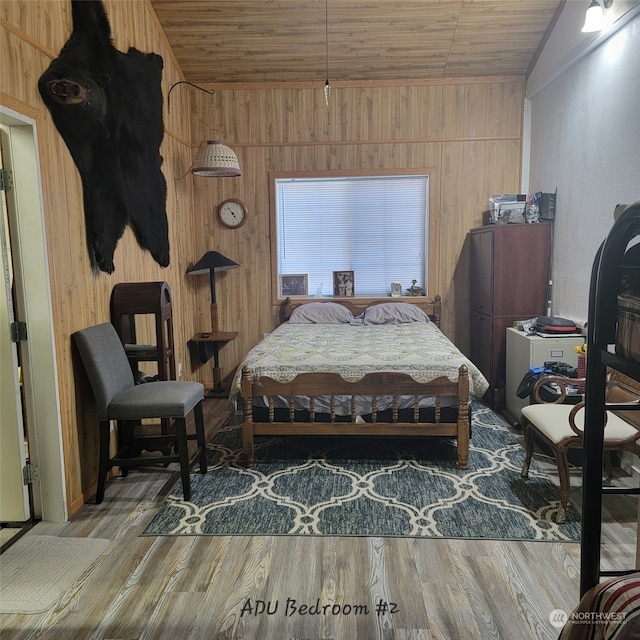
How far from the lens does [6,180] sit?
8.41ft

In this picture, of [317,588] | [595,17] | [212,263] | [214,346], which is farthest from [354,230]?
[317,588]

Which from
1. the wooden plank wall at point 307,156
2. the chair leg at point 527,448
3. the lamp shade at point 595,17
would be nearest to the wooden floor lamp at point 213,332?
the wooden plank wall at point 307,156

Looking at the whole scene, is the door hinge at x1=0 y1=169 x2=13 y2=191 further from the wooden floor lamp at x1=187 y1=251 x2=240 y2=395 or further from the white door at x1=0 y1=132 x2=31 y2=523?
the wooden floor lamp at x1=187 y1=251 x2=240 y2=395

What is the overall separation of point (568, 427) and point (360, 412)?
47.7 inches

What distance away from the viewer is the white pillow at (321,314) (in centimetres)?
508

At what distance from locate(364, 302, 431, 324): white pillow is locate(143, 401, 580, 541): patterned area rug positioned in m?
1.47

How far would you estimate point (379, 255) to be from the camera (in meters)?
5.50

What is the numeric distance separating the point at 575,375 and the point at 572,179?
161 cm

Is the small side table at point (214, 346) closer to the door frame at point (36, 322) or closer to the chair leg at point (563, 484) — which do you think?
the door frame at point (36, 322)

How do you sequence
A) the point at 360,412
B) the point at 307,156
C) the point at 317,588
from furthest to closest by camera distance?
the point at 307,156 → the point at 360,412 → the point at 317,588

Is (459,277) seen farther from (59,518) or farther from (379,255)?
(59,518)

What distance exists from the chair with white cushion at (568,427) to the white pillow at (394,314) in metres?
1.92

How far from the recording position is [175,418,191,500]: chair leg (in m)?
2.91

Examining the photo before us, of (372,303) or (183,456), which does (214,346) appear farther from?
(183,456)
